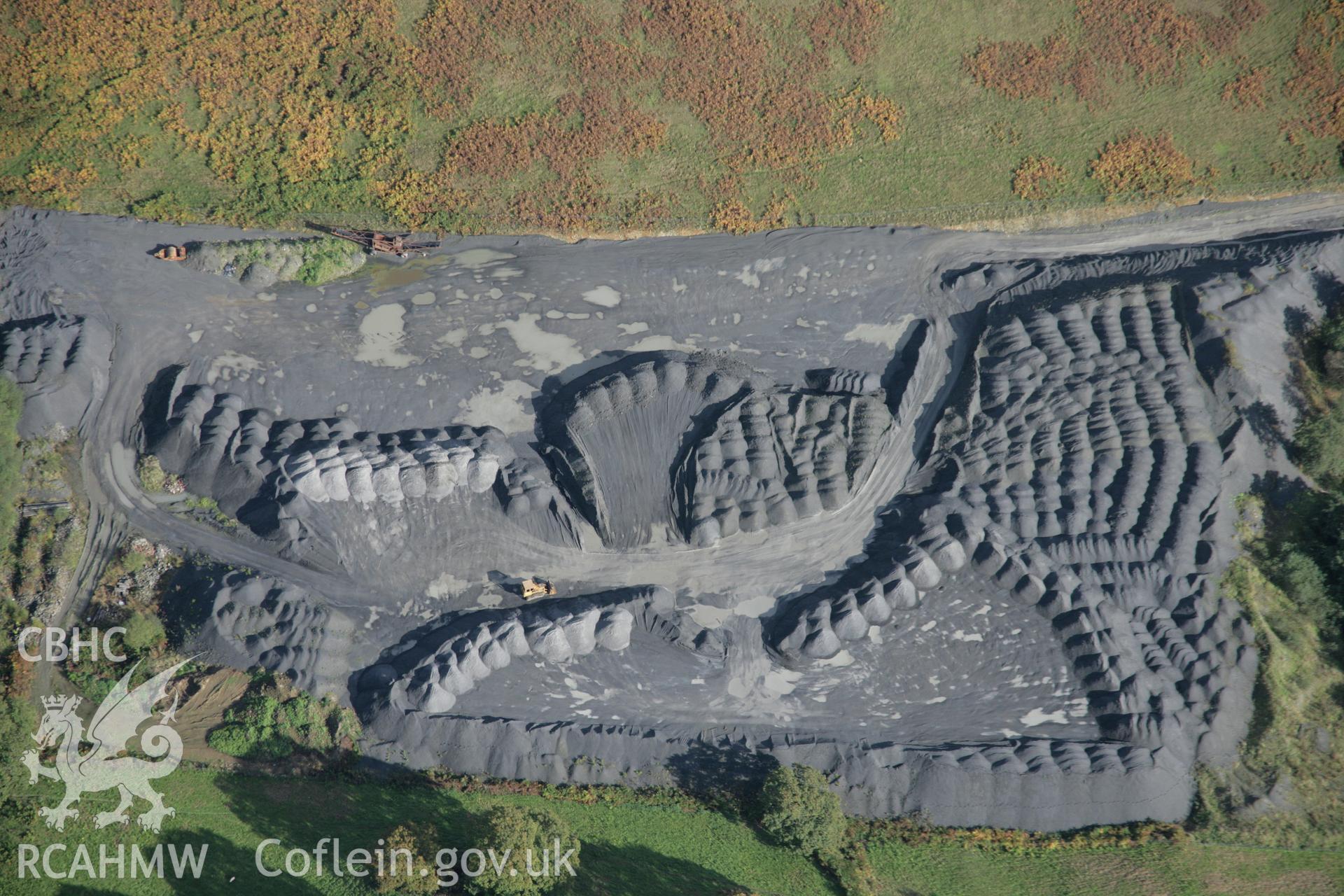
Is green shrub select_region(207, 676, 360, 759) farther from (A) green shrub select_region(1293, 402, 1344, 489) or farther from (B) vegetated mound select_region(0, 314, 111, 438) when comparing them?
(A) green shrub select_region(1293, 402, 1344, 489)

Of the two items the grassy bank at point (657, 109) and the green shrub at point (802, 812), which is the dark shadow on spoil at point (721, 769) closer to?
the green shrub at point (802, 812)

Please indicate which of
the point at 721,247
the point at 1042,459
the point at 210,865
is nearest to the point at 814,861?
the point at 1042,459

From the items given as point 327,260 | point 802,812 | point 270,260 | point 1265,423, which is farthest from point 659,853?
point 1265,423

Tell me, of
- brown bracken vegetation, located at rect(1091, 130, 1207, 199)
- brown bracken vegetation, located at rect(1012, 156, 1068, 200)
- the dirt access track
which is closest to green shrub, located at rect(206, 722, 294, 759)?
the dirt access track

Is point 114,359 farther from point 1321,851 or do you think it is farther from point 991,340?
point 1321,851

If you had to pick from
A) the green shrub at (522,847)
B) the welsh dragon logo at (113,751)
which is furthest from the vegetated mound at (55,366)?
the green shrub at (522,847)

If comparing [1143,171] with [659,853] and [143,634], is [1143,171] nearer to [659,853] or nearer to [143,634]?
[659,853]
